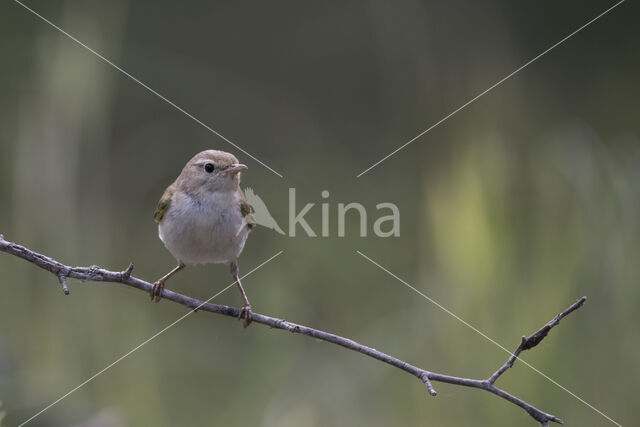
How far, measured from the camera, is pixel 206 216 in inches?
101

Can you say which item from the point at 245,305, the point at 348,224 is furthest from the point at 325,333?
the point at 348,224

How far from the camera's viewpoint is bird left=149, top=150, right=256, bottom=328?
2492 millimetres

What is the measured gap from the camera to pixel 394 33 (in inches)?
159

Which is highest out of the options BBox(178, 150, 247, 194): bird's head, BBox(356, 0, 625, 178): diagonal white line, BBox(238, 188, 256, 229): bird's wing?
BBox(356, 0, 625, 178): diagonal white line

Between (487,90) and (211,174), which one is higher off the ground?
(487,90)

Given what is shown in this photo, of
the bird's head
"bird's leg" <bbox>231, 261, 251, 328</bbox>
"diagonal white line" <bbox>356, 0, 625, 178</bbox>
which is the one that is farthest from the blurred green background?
the bird's head

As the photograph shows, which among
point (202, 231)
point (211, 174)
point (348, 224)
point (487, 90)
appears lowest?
point (348, 224)

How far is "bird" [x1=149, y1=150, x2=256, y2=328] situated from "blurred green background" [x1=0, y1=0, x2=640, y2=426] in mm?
692

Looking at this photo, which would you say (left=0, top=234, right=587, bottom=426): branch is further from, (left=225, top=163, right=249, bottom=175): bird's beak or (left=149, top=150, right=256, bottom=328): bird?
(left=225, top=163, right=249, bottom=175): bird's beak

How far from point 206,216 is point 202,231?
0.08 m

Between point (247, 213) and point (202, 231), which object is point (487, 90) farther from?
point (202, 231)

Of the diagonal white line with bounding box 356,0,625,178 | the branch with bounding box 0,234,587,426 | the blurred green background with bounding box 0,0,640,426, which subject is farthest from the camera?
the diagonal white line with bounding box 356,0,625,178

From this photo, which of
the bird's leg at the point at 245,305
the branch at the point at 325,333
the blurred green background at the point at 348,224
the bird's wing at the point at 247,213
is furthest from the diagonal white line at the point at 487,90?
the branch at the point at 325,333

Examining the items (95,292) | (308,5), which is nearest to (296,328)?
(95,292)
